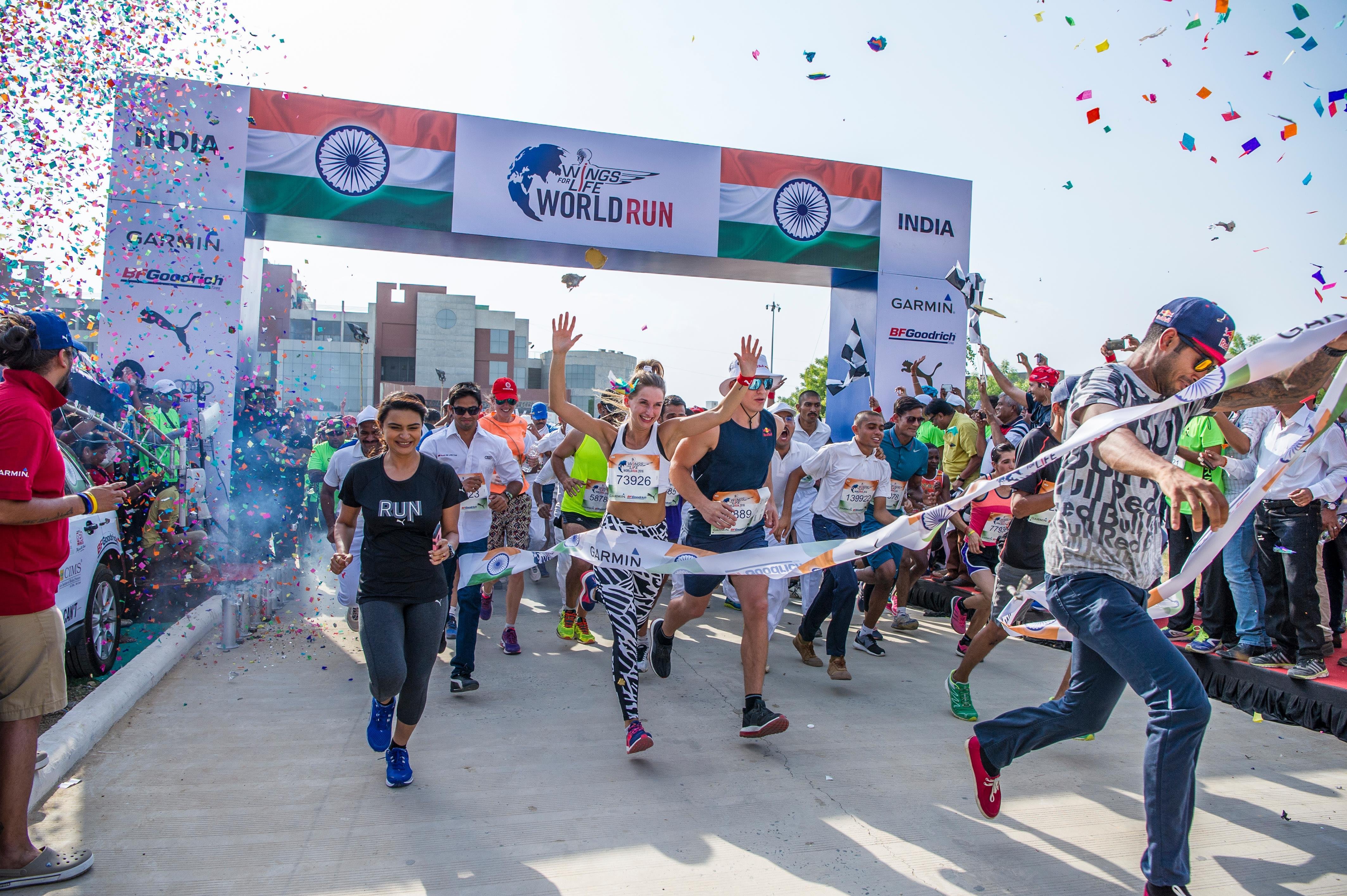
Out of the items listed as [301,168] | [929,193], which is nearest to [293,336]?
[301,168]

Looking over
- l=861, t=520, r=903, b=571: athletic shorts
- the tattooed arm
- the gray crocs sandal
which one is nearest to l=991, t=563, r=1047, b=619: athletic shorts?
l=861, t=520, r=903, b=571: athletic shorts

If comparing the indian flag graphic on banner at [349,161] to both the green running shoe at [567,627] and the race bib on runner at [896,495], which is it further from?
the race bib on runner at [896,495]

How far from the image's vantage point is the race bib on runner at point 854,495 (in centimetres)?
623

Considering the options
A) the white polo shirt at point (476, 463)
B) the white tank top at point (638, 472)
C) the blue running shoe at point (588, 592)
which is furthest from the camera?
the white polo shirt at point (476, 463)

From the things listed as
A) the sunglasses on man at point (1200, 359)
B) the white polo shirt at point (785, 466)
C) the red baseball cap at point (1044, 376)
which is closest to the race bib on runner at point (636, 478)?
the white polo shirt at point (785, 466)

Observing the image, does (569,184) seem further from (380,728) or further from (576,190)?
(380,728)

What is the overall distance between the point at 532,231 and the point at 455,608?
6.28 m

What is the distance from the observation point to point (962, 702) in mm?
4902

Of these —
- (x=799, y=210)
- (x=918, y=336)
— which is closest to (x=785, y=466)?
(x=799, y=210)

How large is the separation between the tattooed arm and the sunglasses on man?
137 mm

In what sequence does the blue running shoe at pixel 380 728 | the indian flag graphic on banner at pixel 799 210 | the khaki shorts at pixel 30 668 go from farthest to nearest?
the indian flag graphic on banner at pixel 799 210 → the blue running shoe at pixel 380 728 → the khaki shorts at pixel 30 668

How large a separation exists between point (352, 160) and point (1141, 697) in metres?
11.2

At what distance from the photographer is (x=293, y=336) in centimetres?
4256

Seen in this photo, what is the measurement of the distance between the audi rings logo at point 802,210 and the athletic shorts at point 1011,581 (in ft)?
28.0
